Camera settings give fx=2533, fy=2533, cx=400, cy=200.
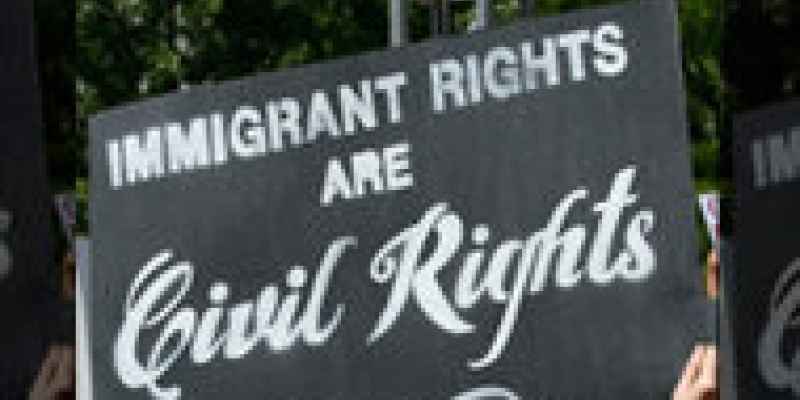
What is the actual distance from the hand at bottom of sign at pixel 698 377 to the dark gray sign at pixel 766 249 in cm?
59

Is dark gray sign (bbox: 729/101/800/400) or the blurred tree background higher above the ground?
dark gray sign (bbox: 729/101/800/400)

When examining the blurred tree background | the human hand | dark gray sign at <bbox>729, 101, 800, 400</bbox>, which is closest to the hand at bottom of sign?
dark gray sign at <bbox>729, 101, 800, 400</bbox>

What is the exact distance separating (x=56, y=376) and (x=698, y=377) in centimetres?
262

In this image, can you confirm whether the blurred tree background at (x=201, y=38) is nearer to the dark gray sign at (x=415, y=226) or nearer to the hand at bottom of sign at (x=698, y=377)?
the dark gray sign at (x=415, y=226)

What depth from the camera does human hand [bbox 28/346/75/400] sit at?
7.32 m

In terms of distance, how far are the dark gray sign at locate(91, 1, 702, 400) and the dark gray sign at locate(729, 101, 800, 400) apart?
55cm

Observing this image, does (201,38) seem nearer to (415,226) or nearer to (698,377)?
(415,226)

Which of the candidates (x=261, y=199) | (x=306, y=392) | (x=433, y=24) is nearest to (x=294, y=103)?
(x=261, y=199)

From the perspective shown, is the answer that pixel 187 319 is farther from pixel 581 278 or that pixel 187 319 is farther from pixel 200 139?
pixel 581 278

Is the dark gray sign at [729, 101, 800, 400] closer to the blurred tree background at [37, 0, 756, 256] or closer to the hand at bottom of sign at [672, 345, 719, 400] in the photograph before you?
the hand at bottom of sign at [672, 345, 719, 400]

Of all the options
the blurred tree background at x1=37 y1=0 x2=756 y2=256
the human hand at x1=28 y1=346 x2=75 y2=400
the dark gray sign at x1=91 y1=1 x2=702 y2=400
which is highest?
the dark gray sign at x1=91 y1=1 x2=702 y2=400

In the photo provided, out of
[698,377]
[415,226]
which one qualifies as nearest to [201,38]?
[415,226]

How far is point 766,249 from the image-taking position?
6102 millimetres

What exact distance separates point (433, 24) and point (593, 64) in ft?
43.9
